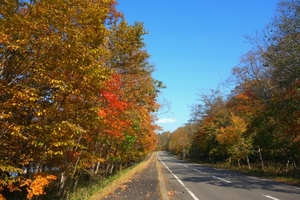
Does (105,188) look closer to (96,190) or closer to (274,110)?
(96,190)

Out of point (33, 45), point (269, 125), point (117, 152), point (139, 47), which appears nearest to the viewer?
point (33, 45)

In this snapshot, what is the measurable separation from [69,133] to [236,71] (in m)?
25.0

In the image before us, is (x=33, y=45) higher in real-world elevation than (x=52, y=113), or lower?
higher

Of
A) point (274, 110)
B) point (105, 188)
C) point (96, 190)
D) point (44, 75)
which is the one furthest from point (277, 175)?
point (44, 75)

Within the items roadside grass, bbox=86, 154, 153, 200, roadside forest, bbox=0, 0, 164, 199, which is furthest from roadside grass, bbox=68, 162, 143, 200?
roadside forest, bbox=0, 0, 164, 199

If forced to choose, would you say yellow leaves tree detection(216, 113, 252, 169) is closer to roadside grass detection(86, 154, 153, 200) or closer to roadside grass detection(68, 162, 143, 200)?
roadside grass detection(86, 154, 153, 200)

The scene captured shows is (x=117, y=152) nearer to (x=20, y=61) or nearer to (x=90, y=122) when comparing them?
(x=90, y=122)

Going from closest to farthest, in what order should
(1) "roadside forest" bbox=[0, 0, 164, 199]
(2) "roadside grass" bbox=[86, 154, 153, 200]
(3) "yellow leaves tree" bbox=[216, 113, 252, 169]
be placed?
(1) "roadside forest" bbox=[0, 0, 164, 199], (2) "roadside grass" bbox=[86, 154, 153, 200], (3) "yellow leaves tree" bbox=[216, 113, 252, 169]

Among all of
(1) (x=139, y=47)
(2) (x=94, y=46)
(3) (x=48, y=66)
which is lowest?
(3) (x=48, y=66)

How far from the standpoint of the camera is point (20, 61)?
700cm

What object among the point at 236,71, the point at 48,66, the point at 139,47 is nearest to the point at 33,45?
the point at 48,66

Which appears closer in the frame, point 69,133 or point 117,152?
point 69,133

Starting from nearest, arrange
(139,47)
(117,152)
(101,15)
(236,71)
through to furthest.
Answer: (101,15), (139,47), (117,152), (236,71)

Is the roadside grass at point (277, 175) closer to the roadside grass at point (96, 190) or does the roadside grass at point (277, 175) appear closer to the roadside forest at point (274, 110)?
the roadside forest at point (274, 110)
